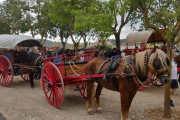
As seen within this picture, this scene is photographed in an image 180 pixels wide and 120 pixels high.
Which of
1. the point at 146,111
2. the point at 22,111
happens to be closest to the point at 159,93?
the point at 146,111

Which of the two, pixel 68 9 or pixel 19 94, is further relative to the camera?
pixel 68 9

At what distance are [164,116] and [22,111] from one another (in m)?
3.79

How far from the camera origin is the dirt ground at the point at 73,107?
4.76 m

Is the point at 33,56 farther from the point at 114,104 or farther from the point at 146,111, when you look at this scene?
the point at 146,111

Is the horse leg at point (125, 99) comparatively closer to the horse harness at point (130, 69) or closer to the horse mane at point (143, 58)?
the horse harness at point (130, 69)

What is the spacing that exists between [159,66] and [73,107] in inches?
124

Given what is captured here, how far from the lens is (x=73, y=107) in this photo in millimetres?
5566

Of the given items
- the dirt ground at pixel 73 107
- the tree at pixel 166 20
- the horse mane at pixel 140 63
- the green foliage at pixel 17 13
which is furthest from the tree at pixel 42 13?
the horse mane at pixel 140 63

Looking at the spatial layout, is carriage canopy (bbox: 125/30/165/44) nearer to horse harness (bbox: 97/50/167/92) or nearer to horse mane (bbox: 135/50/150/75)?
horse harness (bbox: 97/50/167/92)

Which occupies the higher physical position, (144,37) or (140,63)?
(144,37)

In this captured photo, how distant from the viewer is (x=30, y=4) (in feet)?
67.8

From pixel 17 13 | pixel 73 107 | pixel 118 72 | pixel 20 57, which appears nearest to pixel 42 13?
pixel 17 13

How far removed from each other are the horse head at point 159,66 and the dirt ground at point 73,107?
187 cm

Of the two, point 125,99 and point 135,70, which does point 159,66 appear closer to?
point 135,70
